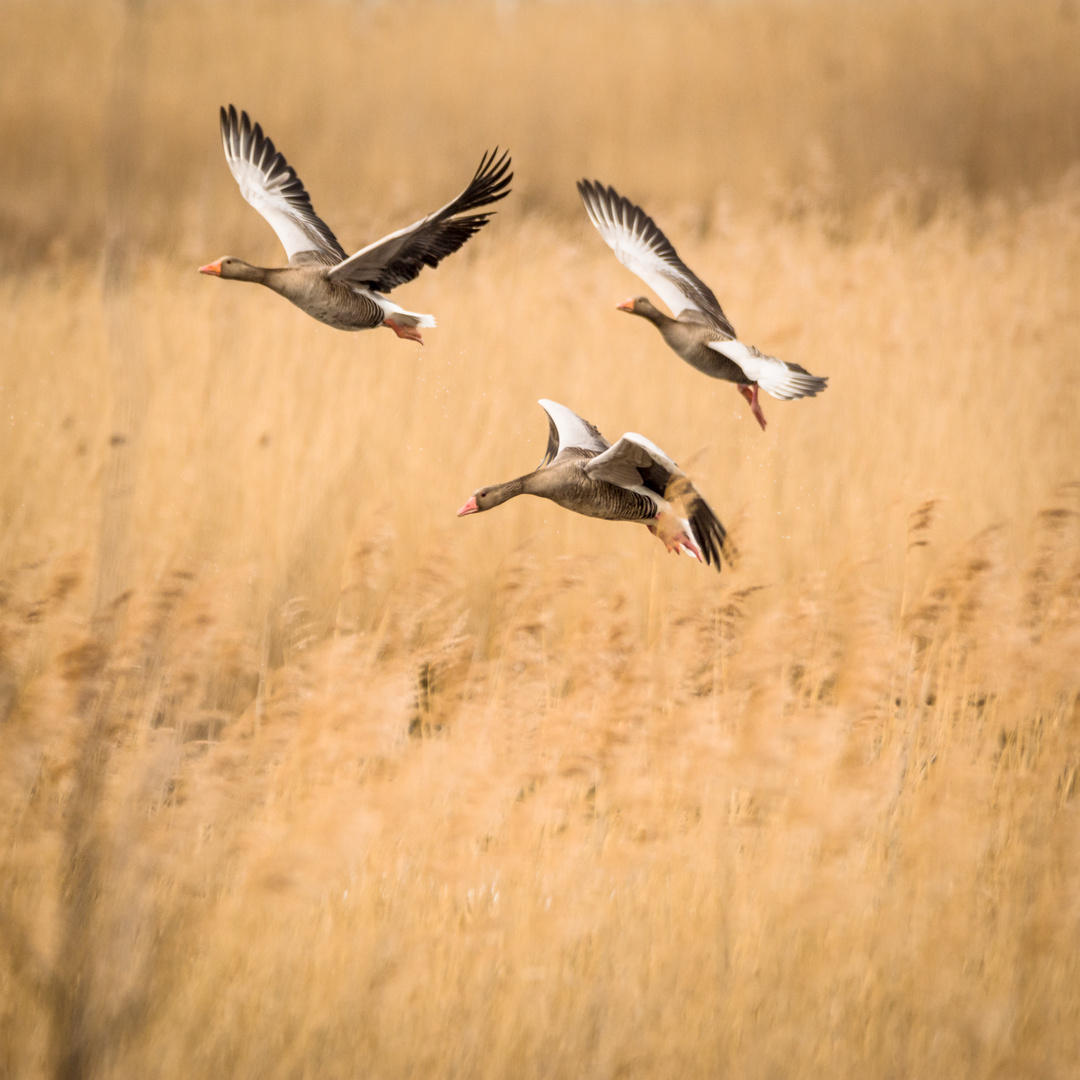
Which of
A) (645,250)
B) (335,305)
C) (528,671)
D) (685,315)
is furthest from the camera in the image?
(528,671)

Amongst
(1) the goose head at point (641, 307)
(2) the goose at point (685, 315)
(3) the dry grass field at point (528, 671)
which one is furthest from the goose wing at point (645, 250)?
(3) the dry grass field at point (528, 671)

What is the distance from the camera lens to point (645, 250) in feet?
8.82

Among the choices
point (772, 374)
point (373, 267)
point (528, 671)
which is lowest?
point (528, 671)

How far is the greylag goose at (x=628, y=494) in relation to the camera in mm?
1880

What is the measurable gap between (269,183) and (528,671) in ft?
7.38

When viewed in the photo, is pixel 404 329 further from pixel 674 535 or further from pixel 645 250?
pixel 645 250

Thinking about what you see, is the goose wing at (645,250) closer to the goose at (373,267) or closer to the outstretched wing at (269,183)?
the goose at (373,267)

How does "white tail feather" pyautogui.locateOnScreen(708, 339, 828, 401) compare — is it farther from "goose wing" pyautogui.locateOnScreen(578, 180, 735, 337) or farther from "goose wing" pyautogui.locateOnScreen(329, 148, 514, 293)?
"goose wing" pyautogui.locateOnScreen(329, 148, 514, 293)

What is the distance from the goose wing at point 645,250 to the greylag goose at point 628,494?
62 centimetres

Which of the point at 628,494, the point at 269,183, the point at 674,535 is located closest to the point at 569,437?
the point at 628,494

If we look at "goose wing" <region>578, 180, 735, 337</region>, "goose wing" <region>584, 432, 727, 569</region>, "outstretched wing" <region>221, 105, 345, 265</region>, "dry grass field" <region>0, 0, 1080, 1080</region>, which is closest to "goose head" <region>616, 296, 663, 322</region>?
"goose wing" <region>578, 180, 735, 337</region>

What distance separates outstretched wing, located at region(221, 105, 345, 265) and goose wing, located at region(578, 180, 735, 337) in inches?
24.5

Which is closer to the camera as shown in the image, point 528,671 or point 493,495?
point 493,495

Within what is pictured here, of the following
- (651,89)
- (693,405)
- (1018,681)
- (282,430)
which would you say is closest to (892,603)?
(1018,681)
